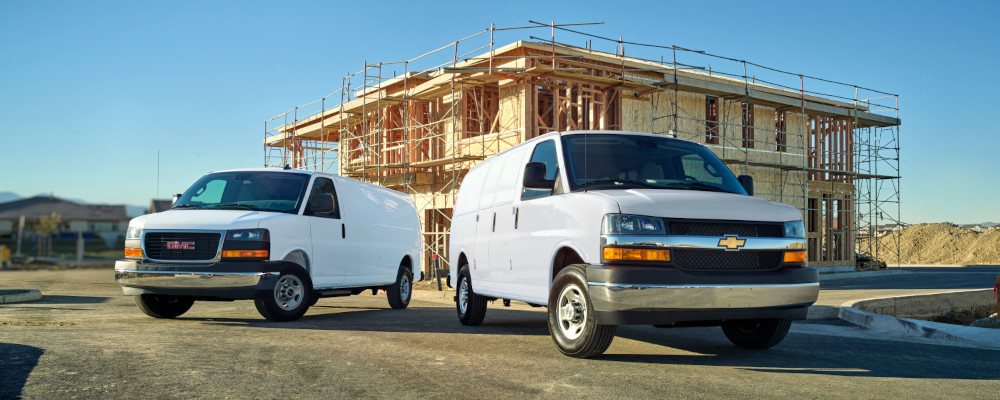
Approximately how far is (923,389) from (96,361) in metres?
6.01

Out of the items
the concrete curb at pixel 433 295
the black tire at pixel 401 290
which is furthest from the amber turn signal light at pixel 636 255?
the concrete curb at pixel 433 295

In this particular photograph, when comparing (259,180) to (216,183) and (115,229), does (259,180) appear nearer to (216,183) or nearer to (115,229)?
(216,183)

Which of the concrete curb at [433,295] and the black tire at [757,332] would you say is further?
the concrete curb at [433,295]

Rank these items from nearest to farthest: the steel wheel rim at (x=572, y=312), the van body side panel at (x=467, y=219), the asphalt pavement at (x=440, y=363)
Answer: the asphalt pavement at (x=440, y=363), the steel wheel rim at (x=572, y=312), the van body side panel at (x=467, y=219)

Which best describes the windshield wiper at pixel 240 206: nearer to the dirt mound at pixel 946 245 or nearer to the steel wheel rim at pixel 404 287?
the steel wheel rim at pixel 404 287

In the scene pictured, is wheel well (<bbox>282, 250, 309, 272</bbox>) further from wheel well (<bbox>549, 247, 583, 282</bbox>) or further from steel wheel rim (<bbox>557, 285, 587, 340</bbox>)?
steel wheel rim (<bbox>557, 285, 587, 340</bbox>)

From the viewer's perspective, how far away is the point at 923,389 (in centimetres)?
551

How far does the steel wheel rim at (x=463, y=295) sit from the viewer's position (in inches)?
389

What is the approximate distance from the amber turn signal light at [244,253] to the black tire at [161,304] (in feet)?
4.41

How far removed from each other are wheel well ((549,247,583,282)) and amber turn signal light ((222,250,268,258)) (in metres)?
3.93

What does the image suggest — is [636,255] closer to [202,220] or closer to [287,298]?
[287,298]

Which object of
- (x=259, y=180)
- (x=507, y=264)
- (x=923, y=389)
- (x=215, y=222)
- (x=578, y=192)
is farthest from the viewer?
(x=259, y=180)

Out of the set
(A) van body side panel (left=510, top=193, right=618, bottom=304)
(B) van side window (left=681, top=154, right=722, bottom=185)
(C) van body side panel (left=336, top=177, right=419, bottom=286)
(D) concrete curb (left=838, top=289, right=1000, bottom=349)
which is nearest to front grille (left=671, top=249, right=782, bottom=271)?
(A) van body side panel (left=510, top=193, right=618, bottom=304)

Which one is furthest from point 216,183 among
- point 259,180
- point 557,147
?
point 557,147
